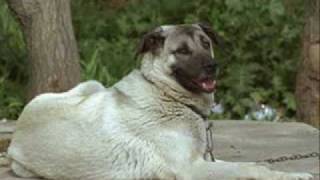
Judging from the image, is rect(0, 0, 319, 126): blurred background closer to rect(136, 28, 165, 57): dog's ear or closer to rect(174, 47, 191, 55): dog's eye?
rect(136, 28, 165, 57): dog's ear

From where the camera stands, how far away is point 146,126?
6.84 m

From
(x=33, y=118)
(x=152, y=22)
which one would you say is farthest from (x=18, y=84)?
(x=33, y=118)

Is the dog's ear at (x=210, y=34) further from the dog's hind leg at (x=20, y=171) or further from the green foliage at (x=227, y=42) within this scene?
the green foliage at (x=227, y=42)

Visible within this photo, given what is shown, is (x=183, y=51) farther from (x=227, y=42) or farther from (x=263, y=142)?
(x=227, y=42)

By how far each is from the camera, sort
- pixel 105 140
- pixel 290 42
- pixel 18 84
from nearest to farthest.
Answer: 1. pixel 105 140
2. pixel 18 84
3. pixel 290 42

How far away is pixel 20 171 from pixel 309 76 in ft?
15.0

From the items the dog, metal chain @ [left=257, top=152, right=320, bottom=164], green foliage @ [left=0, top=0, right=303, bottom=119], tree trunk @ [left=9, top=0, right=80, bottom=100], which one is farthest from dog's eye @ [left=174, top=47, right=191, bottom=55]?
green foliage @ [left=0, top=0, right=303, bottom=119]

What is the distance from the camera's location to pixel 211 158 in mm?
7172

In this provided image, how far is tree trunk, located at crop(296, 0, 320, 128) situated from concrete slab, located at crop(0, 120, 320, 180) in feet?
4.70

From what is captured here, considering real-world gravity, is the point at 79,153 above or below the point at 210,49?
below

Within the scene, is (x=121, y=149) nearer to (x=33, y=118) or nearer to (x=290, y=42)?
(x=33, y=118)

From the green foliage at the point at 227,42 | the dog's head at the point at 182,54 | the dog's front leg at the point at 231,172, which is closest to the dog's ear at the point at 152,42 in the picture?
the dog's head at the point at 182,54

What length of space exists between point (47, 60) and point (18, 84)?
3.22m

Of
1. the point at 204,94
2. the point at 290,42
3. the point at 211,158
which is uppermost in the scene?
the point at 204,94
